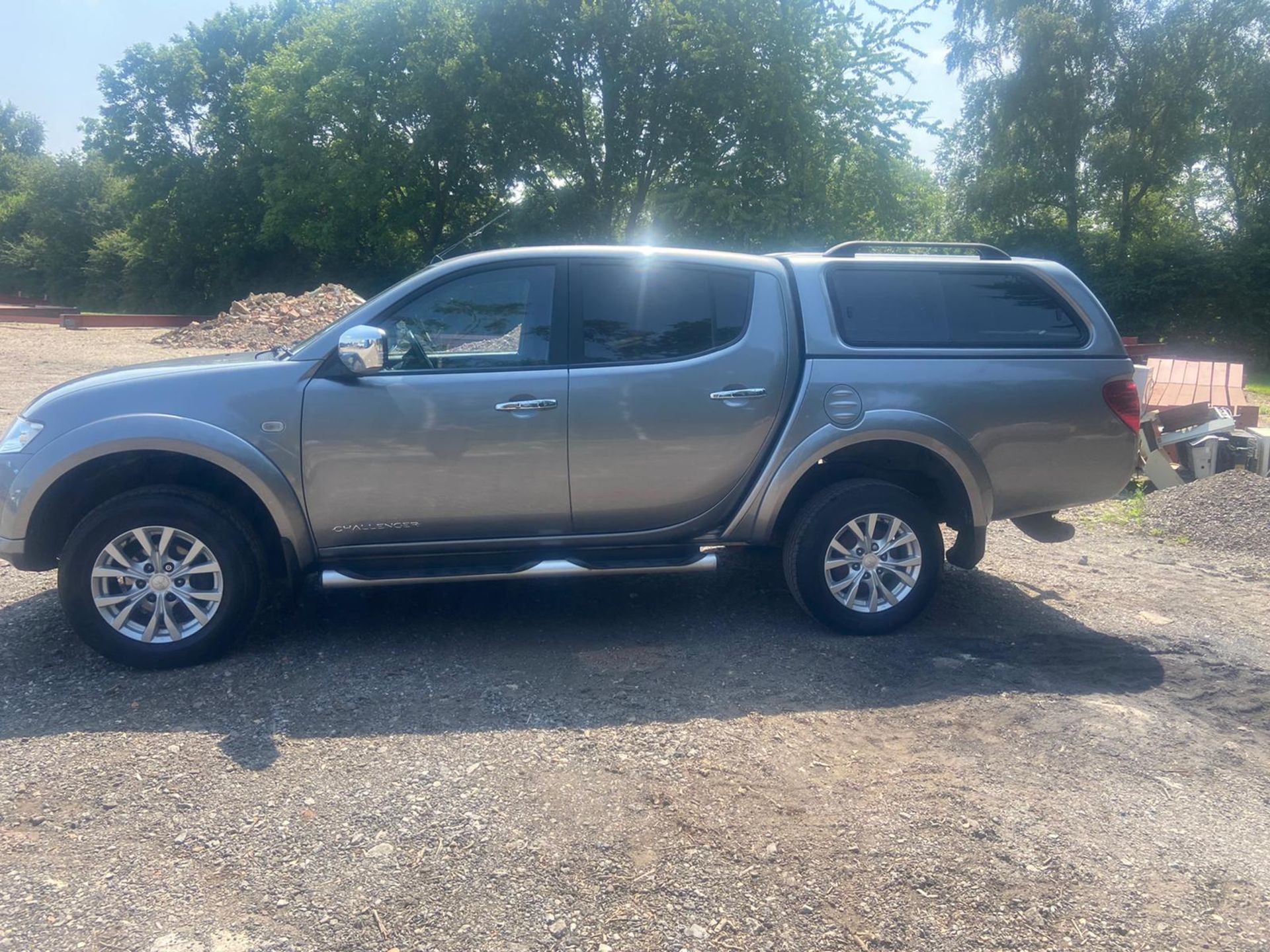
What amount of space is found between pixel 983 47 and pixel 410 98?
66.7 ft

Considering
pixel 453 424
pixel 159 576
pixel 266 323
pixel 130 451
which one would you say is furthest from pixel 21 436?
pixel 266 323

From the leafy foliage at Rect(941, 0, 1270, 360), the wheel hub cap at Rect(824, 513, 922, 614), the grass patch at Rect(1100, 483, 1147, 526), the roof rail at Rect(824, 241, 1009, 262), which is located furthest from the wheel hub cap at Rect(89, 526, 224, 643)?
the leafy foliage at Rect(941, 0, 1270, 360)

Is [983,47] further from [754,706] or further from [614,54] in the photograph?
[754,706]

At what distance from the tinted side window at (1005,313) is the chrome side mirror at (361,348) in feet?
10.0

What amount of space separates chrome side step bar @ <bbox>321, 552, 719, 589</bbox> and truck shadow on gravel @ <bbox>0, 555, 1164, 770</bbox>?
0.41 m

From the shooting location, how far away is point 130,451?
4.80m

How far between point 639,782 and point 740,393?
2202 millimetres

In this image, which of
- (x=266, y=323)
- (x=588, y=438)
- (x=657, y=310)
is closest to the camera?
(x=588, y=438)

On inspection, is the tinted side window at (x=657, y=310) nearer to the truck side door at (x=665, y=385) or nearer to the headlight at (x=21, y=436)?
the truck side door at (x=665, y=385)

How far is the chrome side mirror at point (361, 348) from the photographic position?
4824 millimetres

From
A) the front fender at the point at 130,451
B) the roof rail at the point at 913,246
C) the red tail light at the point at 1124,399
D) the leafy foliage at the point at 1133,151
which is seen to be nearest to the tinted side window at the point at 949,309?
the roof rail at the point at 913,246

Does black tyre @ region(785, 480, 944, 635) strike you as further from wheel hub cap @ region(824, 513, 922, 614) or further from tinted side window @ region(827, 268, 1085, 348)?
tinted side window @ region(827, 268, 1085, 348)

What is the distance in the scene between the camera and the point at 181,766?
391 centimetres

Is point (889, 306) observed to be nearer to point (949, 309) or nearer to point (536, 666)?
point (949, 309)
